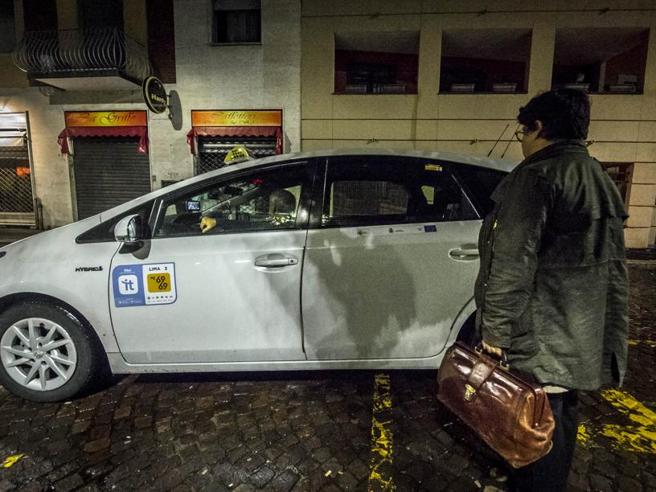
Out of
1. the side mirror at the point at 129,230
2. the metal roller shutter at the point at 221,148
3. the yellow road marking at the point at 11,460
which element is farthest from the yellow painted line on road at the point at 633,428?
the metal roller shutter at the point at 221,148

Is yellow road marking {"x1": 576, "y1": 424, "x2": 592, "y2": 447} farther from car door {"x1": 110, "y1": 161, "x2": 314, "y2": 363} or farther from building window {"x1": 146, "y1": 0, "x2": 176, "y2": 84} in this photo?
building window {"x1": 146, "y1": 0, "x2": 176, "y2": 84}

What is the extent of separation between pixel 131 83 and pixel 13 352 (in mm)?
9542

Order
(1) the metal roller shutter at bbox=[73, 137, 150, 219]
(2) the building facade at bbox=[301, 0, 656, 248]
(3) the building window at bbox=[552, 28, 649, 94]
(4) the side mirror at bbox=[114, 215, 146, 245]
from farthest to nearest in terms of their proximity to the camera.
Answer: (1) the metal roller shutter at bbox=[73, 137, 150, 219]
(3) the building window at bbox=[552, 28, 649, 94]
(2) the building facade at bbox=[301, 0, 656, 248]
(4) the side mirror at bbox=[114, 215, 146, 245]

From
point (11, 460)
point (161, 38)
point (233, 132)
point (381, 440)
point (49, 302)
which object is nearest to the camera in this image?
point (11, 460)

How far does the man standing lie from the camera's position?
145 cm

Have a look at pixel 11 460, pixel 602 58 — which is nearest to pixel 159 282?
pixel 11 460

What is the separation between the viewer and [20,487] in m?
2.03

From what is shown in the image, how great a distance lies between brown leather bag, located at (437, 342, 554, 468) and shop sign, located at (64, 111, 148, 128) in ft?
36.9

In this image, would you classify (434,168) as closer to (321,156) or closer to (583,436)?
(321,156)

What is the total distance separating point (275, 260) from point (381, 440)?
123cm

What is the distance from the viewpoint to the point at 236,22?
10.9 meters

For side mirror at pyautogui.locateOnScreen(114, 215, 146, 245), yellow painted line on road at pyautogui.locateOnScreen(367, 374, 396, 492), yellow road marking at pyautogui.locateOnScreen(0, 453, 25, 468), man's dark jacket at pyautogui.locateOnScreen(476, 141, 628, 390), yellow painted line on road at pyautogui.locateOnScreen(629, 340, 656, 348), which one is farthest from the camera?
yellow painted line on road at pyautogui.locateOnScreen(629, 340, 656, 348)

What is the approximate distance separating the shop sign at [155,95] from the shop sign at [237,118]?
0.76 metres

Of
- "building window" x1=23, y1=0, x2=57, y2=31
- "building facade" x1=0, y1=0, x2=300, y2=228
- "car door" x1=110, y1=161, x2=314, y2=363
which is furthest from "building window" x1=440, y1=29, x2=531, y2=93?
"building window" x1=23, y1=0, x2=57, y2=31
